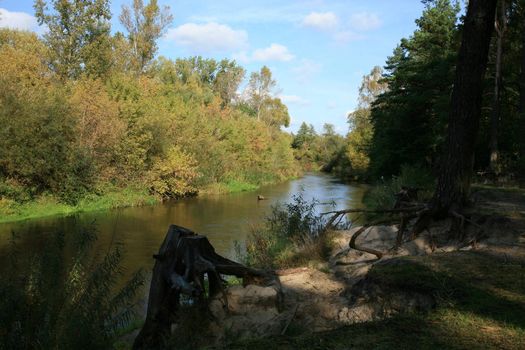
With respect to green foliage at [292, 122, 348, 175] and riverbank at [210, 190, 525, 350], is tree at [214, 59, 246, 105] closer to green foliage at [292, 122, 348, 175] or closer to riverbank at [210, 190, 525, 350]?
green foliage at [292, 122, 348, 175]

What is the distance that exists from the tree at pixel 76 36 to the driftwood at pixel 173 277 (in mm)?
36035

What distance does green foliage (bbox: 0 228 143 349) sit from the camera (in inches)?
183

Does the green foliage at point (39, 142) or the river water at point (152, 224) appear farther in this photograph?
the green foliage at point (39, 142)

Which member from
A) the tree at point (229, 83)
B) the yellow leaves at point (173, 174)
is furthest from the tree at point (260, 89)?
the yellow leaves at point (173, 174)

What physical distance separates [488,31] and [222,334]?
6.78 meters

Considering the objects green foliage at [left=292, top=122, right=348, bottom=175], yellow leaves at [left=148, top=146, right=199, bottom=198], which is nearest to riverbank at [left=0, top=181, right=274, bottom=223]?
yellow leaves at [left=148, top=146, right=199, bottom=198]

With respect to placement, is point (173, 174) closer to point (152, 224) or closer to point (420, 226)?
point (152, 224)

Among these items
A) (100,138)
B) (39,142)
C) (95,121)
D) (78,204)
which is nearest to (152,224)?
(78,204)

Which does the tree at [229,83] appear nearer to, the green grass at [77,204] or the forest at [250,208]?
the forest at [250,208]

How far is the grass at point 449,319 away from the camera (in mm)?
3607

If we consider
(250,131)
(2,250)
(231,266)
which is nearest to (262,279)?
(231,266)

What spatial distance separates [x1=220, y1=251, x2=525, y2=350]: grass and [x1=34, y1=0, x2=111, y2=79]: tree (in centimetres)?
3833

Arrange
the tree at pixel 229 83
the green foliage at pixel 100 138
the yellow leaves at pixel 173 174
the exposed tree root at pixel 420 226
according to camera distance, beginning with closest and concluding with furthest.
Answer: the exposed tree root at pixel 420 226 < the green foliage at pixel 100 138 < the yellow leaves at pixel 173 174 < the tree at pixel 229 83

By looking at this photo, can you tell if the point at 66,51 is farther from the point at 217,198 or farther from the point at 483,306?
the point at 483,306
